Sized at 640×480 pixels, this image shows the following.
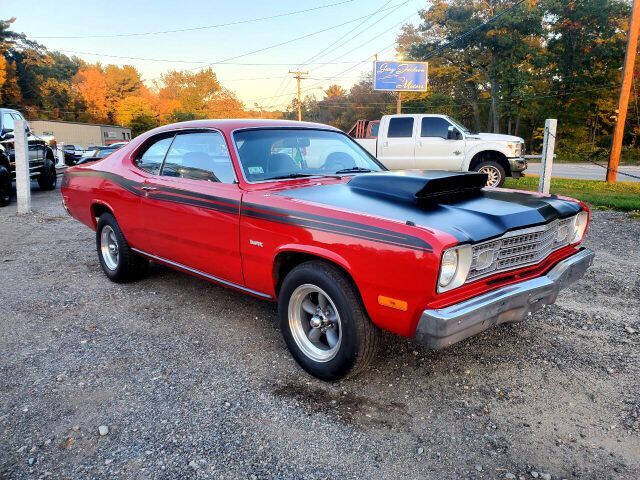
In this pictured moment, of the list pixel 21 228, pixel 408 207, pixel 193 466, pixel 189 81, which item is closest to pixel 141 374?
pixel 193 466

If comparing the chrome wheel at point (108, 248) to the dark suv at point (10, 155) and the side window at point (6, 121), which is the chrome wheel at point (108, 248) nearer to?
the dark suv at point (10, 155)

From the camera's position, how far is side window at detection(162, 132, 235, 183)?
3.62 metres

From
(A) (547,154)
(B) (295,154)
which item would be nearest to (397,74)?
(A) (547,154)

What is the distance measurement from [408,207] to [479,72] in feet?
146

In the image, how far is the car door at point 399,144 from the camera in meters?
12.0

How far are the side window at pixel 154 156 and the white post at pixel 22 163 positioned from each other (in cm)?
633

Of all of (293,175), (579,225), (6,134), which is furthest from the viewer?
(6,134)

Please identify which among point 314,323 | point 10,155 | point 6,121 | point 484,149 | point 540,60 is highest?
point 540,60

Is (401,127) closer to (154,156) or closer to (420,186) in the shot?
(154,156)

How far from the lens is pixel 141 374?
312cm

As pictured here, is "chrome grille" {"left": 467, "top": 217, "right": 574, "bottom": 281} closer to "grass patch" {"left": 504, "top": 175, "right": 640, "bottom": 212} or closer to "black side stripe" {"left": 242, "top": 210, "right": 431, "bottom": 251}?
"black side stripe" {"left": 242, "top": 210, "right": 431, "bottom": 251}

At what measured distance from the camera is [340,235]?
269 cm

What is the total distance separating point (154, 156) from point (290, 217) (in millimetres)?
2101

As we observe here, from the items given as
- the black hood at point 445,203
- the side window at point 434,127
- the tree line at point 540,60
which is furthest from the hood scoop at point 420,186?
the tree line at point 540,60
